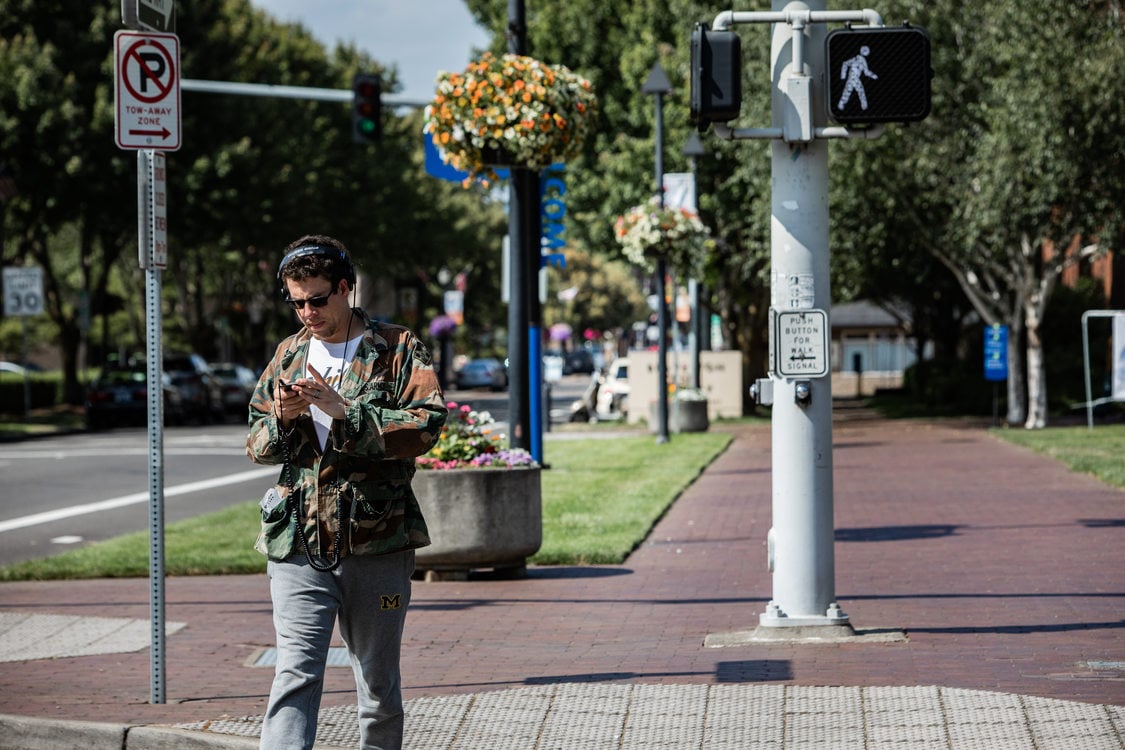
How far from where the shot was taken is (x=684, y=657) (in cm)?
756

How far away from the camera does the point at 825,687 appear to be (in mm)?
6477

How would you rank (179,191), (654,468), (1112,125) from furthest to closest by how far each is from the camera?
(179,191), (1112,125), (654,468)

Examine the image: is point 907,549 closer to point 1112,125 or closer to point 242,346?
point 1112,125

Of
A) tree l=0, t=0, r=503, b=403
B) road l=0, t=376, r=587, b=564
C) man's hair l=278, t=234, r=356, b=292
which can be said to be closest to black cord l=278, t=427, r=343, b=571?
man's hair l=278, t=234, r=356, b=292

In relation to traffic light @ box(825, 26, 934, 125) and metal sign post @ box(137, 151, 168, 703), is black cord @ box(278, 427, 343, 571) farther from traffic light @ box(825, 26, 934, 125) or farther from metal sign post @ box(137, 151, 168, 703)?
traffic light @ box(825, 26, 934, 125)

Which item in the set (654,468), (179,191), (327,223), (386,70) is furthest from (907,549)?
(386,70)

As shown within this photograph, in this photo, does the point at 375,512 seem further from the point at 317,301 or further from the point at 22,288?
the point at 22,288

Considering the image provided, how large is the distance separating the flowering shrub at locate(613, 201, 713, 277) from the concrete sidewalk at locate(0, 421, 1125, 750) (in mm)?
15126

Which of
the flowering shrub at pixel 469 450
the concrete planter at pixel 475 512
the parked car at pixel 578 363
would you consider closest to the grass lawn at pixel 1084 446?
the flowering shrub at pixel 469 450

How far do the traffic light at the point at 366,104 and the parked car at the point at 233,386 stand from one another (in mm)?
22269

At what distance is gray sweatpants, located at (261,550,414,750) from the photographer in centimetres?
459

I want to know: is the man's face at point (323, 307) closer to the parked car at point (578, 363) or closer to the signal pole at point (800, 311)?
the signal pole at point (800, 311)

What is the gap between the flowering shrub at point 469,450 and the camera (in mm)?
10570

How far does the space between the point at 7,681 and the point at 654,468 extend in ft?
44.5
